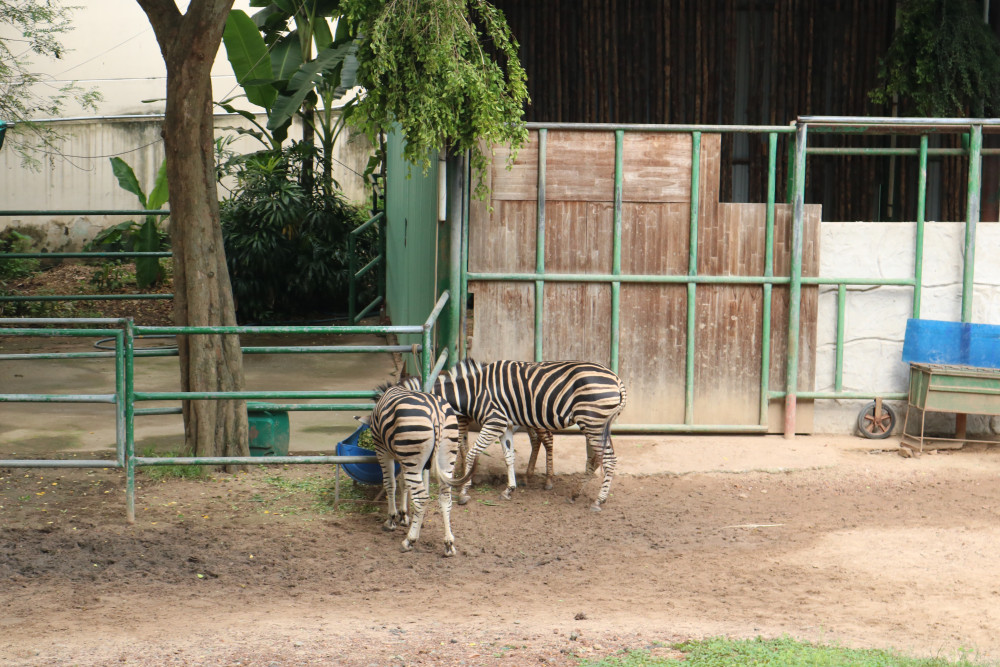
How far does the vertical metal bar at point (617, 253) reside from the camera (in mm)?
8359

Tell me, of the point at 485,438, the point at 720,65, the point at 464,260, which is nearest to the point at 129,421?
the point at 485,438

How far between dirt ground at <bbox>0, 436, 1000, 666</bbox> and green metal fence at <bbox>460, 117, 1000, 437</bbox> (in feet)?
2.90

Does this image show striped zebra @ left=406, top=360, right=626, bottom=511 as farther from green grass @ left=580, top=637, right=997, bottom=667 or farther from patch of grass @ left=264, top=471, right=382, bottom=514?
green grass @ left=580, top=637, right=997, bottom=667

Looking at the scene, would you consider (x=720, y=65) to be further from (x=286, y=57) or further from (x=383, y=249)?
(x=286, y=57)

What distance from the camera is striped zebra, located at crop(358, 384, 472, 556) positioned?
19.7ft

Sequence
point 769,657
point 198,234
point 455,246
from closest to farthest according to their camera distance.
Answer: point 769,657 → point 198,234 → point 455,246

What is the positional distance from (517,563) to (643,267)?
11.1ft

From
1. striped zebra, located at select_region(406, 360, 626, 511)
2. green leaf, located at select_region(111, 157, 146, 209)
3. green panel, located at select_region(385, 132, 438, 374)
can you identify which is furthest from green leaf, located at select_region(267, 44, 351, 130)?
striped zebra, located at select_region(406, 360, 626, 511)

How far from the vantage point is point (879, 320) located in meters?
8.66

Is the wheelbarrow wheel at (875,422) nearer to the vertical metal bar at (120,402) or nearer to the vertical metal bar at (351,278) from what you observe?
the vertical metal bar at (120,402)

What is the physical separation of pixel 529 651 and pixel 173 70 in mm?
4668

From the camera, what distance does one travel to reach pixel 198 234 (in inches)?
281

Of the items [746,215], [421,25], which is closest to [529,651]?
[421,25]

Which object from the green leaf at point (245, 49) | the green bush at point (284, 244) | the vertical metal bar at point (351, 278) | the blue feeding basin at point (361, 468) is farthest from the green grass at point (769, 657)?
the green bush at point (284, 244)
